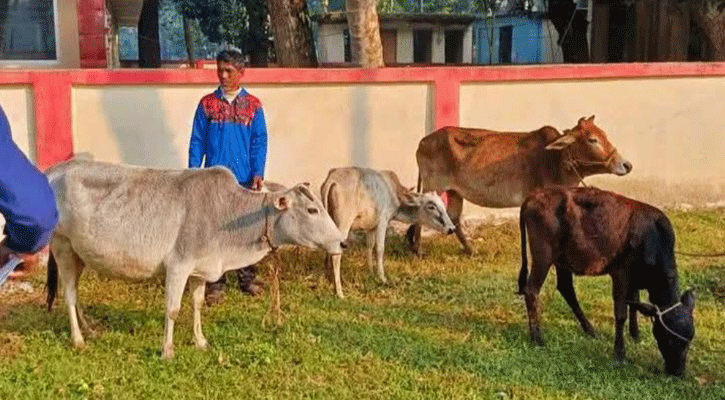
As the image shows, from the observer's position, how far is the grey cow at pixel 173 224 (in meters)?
5.18

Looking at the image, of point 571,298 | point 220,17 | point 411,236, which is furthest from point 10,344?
point 220,17

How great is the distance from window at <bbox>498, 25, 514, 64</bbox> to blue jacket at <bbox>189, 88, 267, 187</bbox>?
64.3 ft

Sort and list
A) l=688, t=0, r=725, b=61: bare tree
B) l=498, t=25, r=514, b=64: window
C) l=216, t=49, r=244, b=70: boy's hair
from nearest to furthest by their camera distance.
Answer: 1. l=216, t=49, r=244, b=70: boy's hair
2. l=688, t=0, r=725, b=61: bare tree
3. l=498, t=25, r=514, b=64: window

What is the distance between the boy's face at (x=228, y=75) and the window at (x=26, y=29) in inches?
176

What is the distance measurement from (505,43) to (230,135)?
20.4 m

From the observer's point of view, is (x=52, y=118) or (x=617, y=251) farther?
(x=52, y=118)

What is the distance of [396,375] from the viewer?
16.4 feet

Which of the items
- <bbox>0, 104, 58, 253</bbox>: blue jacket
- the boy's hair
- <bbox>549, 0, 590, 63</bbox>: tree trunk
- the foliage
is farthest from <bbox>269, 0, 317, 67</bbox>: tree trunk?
the foliage

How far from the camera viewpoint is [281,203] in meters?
5.23

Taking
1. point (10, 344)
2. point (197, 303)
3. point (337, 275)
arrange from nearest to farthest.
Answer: point (197, 303) < point (10, 344) < point (337, 275)

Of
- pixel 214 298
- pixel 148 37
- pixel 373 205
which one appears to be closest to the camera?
pixel 214 298

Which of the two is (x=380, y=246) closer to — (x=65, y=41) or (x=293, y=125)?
(x=293, y=125)

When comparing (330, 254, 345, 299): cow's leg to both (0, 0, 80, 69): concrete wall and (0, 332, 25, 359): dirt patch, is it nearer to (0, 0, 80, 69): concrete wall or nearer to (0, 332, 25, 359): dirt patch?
(0, 332, 25, 359): dirt patch

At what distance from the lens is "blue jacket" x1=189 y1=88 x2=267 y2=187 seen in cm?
620
